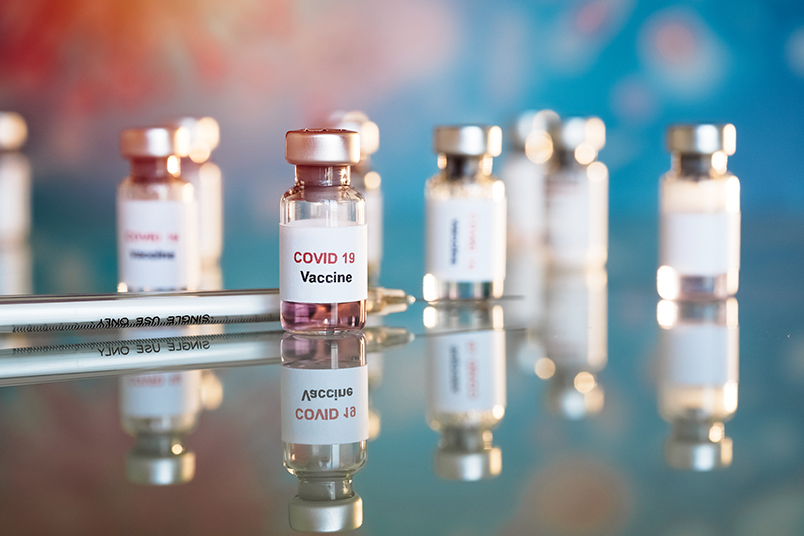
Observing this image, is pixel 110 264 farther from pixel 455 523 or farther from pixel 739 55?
pixel 739 55

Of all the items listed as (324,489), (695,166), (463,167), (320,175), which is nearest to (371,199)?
(463,167)

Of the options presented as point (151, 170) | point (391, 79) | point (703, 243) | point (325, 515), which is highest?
point (391, 79)

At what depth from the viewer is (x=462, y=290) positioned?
1.31 meters

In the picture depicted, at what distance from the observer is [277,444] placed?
→ 69cm

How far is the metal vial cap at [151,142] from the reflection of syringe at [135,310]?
0.28m

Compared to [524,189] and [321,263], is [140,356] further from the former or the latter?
[524,189]

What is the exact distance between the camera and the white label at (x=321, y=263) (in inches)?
38.2

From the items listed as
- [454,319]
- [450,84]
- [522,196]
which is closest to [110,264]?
[454,319]

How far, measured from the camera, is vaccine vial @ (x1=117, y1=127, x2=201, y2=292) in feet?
3.95

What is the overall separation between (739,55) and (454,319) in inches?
70.4

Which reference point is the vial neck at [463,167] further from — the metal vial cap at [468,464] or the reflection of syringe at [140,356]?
the metal vial cap at [468,464]

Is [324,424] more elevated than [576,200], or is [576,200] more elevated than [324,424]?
[576,200]

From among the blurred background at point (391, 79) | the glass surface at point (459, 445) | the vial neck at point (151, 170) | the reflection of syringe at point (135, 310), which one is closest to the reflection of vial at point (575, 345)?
the glass surface at point (459, 445)

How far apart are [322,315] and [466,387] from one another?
193 millimetres
